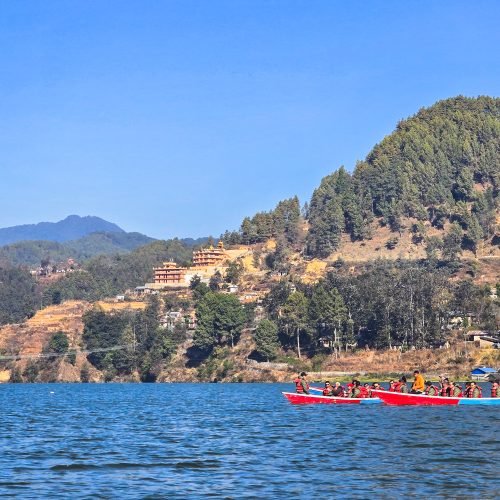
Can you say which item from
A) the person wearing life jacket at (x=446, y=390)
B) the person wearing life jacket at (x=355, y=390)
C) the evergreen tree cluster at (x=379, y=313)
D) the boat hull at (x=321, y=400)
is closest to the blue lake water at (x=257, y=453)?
the boat hull at (x=321, y=400)

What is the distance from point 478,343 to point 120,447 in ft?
380

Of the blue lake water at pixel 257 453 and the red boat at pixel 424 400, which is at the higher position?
the red boat at pixel 424 400

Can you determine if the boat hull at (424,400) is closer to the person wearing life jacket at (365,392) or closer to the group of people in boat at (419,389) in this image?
the group of people in boat at (419,389)

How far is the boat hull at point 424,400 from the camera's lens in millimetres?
87500

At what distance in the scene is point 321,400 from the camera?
9200 centimetres

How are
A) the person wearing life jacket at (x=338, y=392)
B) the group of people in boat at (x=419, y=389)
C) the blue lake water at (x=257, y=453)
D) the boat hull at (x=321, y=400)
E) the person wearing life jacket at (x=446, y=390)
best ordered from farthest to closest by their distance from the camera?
the person wearing life jacket at (x=338, y=392) < the boat hull at (x=321, y=400) < the person wearing life jacket at (x=446, y=390) < the group of people in boat at (x=419, y=389) < the blue lake water at (x=257, y=453)

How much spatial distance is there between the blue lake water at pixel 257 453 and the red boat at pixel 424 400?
924 mm

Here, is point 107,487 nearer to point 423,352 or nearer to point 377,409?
point 377,409

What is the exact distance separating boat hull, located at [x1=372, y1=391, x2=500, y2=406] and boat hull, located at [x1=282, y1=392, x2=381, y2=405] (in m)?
1.26

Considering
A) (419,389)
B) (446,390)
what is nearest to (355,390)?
(419,389)

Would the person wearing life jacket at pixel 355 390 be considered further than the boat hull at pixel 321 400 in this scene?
Yes

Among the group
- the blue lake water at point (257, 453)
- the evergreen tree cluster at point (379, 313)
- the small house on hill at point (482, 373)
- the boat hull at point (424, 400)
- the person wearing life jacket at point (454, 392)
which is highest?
the evergreen tree cluster at point (379, 313)

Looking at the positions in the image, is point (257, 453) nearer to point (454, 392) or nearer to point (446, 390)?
point (446, 390)

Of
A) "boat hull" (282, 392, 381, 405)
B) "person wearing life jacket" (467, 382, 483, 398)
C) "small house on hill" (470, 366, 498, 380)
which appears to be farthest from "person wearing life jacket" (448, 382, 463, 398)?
"small house on hill" (470, 366, 498, 380)
